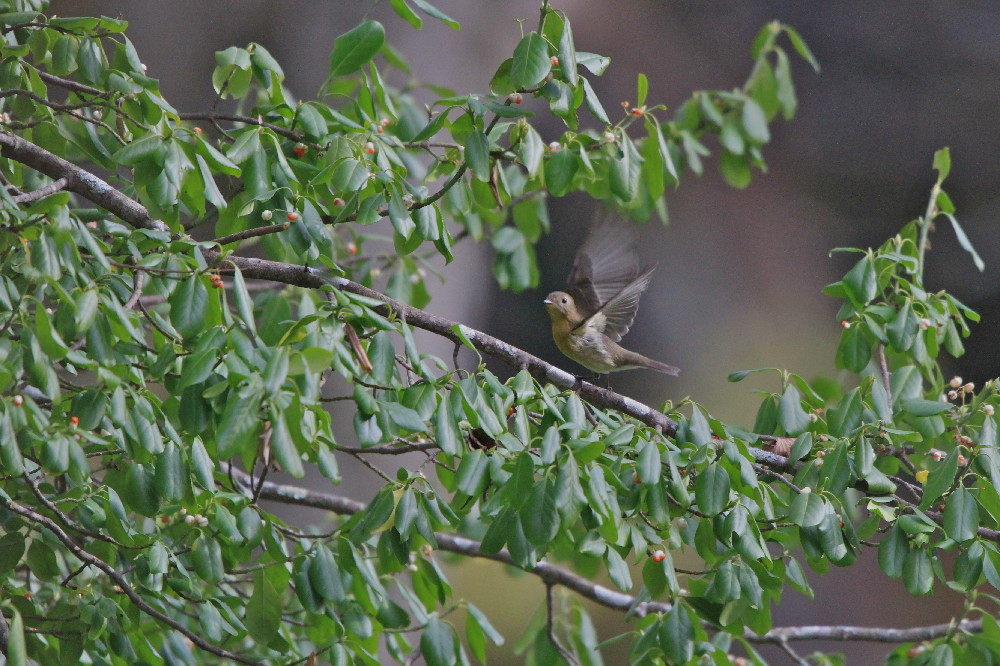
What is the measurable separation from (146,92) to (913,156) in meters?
6.88

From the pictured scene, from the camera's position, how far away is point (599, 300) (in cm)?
360

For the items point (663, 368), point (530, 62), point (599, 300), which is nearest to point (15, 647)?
point (530, 62)

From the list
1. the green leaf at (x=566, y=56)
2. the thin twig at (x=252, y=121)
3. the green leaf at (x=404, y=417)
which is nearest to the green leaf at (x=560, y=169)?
the green leaf at (x=566, y=56)

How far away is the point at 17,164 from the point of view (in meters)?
2.46

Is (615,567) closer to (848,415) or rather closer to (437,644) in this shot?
(437,644)

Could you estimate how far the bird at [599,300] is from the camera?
3.50 meters

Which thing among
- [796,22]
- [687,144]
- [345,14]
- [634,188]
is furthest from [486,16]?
[634,188]

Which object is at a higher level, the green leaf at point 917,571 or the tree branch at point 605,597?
the green leaf at point 917,571

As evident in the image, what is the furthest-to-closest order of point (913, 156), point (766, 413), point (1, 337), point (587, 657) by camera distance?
point (913, 156) < point (587, 657) < point (766, 413) < point (1, 337)

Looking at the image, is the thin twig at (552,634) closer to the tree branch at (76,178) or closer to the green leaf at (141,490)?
the green leaf at (141,490)

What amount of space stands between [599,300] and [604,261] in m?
0.15

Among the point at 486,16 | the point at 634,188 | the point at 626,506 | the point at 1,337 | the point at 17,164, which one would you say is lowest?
the point at 626,506

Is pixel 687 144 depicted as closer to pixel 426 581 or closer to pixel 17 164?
pixel 426 581

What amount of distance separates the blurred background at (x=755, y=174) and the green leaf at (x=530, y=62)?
3.98 m
